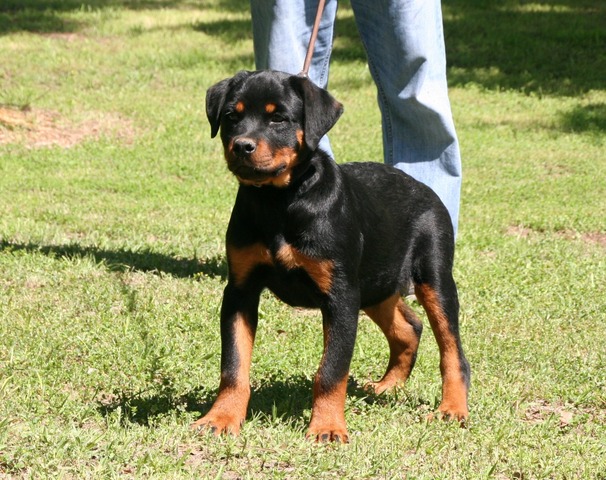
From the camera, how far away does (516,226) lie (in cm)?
891

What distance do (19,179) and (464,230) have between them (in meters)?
4.11

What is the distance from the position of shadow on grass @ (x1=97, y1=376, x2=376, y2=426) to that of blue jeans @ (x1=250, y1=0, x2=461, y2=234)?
1.51 m

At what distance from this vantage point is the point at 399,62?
607 centimetres

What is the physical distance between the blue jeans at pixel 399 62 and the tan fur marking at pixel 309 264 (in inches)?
68.6

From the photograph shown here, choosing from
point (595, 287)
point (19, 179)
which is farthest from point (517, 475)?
point (19, 179)

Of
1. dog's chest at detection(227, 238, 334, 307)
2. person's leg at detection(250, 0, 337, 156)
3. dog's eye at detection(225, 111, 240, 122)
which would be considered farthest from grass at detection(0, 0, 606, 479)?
person's leg at detection(250, 0, 337, 156)

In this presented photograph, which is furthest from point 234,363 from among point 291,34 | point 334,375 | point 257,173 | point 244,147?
point 291,34

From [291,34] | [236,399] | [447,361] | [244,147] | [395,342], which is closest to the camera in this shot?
[244,147]

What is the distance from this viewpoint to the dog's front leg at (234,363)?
4.15 meters

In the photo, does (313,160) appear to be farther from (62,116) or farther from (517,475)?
(62,116)

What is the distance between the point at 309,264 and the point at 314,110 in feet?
2.04

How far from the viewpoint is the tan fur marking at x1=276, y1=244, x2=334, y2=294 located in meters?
4.13

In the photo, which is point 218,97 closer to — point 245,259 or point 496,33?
→ point 245,259

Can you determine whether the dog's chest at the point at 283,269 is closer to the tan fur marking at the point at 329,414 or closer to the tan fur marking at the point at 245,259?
the tan fur marking at the point at 245,259
